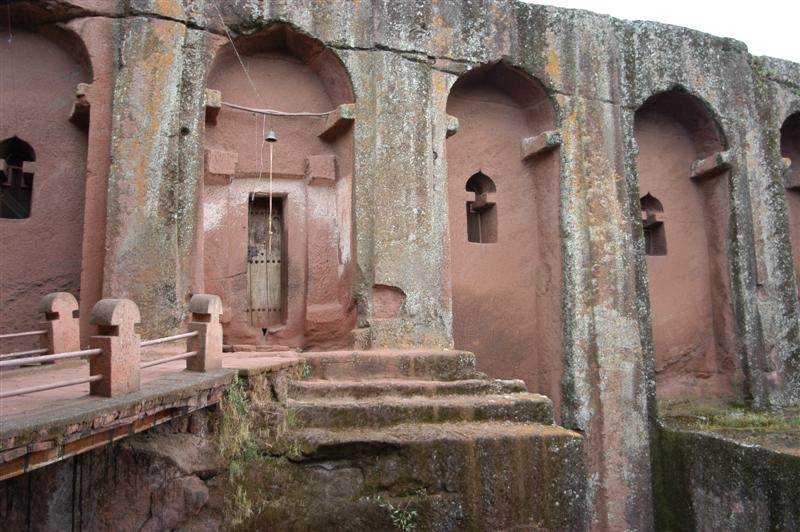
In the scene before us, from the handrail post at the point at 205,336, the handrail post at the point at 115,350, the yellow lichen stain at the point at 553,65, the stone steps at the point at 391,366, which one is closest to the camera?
the handrail post at the point at 115,350

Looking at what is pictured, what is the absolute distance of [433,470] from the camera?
499 centimetres

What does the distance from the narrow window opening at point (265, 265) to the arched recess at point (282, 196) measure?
0.01 m

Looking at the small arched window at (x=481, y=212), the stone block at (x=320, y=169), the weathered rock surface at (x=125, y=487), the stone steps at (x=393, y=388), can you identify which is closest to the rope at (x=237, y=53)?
the stone block at (x=320, y=169)

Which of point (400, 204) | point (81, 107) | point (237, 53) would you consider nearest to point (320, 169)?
point (400, 204)

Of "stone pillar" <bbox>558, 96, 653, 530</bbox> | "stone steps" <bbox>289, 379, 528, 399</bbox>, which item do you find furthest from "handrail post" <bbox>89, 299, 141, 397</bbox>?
"stone pillar" <bbox>558, 96, 653, 530</bbox>

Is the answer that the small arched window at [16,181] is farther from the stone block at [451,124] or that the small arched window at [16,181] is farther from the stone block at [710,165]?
the stone block at [710,165]

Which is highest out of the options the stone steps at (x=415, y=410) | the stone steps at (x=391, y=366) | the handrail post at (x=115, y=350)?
the handrail post at (x=115, y=350)

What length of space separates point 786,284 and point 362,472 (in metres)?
7.34

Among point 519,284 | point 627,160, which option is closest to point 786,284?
point 627,160

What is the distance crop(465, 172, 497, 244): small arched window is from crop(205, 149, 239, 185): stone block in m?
3.09

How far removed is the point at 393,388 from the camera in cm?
569

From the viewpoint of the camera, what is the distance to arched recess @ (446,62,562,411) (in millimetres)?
8578

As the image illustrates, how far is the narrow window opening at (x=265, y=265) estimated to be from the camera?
787cm

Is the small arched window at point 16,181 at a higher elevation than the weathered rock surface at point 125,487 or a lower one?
higher
